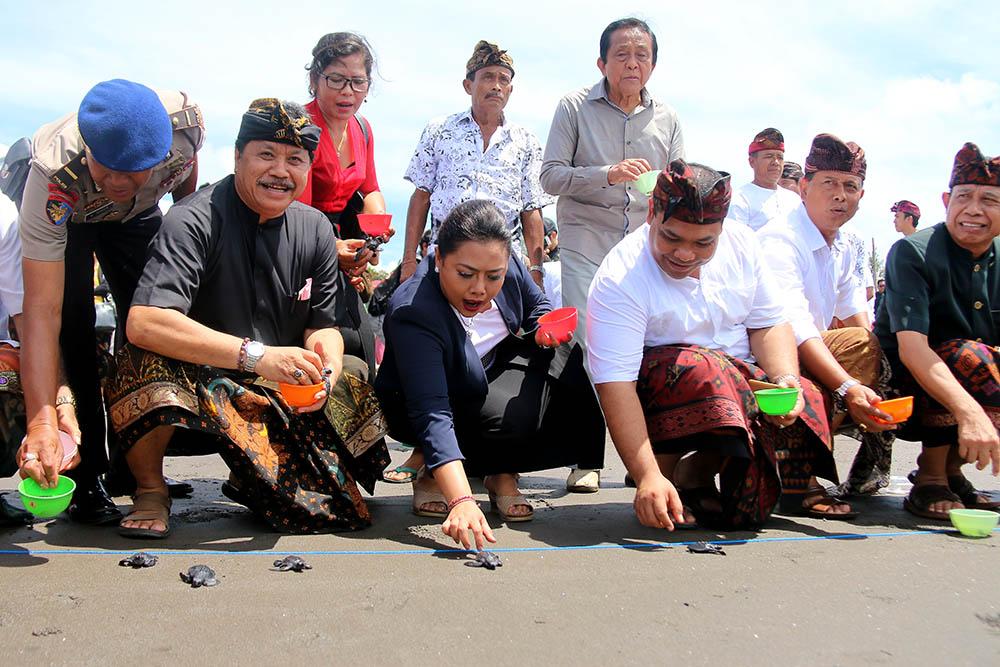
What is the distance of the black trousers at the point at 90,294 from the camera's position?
2928 mm

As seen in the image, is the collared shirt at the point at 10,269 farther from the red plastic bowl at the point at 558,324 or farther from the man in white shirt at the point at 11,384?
the red plastic bowl at the point at 558,324

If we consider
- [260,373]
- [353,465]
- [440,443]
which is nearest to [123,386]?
[260,373]

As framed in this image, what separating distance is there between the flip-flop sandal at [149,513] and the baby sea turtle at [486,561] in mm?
973

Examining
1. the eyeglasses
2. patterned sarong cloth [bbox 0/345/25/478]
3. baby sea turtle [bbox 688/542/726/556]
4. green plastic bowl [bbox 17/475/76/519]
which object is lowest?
baby sea turtle [bbox 688/542/726/556]

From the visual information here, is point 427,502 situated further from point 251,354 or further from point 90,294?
point 90,294

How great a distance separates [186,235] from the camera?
275 cm

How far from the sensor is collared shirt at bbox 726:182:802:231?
5195mm

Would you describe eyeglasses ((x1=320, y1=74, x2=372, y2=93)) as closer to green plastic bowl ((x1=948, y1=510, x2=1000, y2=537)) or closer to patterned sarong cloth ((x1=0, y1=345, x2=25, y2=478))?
patterned sarong cloth ((x1=0, y1=345, x2=25, y2=478))

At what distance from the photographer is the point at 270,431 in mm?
2832

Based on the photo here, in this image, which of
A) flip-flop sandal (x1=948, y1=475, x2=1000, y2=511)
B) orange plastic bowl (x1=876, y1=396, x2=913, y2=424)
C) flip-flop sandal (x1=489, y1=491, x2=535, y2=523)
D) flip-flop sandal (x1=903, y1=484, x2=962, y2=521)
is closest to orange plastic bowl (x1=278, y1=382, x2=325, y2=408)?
flip-flop sandal (x1=489, y1=491, x2=535, y2=523)

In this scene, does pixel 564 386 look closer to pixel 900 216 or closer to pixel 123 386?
pixel 123 386

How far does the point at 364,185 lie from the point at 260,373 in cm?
155

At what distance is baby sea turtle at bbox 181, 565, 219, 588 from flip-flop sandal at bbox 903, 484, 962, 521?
2402 mm

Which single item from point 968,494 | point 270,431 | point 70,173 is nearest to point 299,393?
point 270,431
